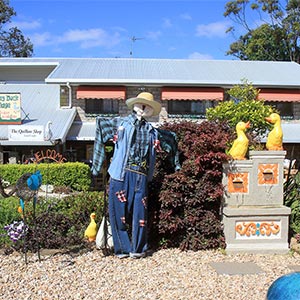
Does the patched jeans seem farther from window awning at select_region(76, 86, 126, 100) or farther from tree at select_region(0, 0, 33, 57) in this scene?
tree at select_region(0, 0, 33, 57)

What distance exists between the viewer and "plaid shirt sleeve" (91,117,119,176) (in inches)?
217

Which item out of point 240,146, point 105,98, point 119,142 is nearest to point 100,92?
point 105,98

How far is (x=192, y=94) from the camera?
16156 mm

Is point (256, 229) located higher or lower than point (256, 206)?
lower

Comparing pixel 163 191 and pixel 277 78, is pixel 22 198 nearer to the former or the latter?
pixel 163 191

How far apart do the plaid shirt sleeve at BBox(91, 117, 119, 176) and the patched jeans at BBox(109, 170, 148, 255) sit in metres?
0.38

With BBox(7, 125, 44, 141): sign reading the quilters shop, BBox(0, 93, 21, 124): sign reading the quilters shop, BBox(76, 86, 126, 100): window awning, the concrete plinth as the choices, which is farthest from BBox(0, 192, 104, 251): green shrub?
BBox(76, 86, 126, 100): window awning

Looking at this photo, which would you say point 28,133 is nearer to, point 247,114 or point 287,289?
point 247,114

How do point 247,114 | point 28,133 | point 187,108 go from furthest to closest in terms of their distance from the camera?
point 187,108 < point 28,133 < point 247,114

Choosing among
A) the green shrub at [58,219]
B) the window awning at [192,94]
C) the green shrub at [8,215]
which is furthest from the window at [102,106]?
the green shrub at [8,215]

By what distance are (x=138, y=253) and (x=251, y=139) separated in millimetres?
2676

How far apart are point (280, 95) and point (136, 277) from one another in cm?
1356

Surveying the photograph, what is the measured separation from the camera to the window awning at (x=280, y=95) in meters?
16.6

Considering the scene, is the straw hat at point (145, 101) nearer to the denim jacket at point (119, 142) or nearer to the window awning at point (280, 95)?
the denim jacket at point (119, 142)
